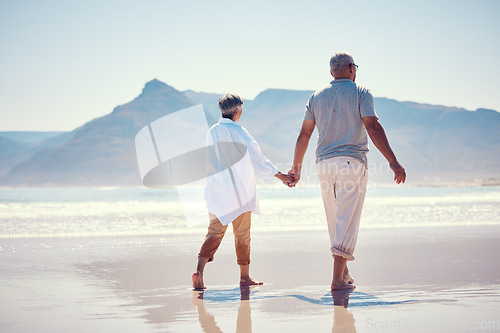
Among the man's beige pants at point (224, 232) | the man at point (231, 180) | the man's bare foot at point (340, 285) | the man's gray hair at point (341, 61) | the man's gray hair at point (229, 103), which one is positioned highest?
the man's gray hair at point (341, 61)

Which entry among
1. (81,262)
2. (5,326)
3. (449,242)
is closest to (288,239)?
(449,242)

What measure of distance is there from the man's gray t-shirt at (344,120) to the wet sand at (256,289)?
1.12 m

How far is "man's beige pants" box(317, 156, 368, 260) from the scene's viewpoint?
4070 millimetres

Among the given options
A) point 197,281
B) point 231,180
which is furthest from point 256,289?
point 231,180

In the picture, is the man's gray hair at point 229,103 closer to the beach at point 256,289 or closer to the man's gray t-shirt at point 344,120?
the man's gray t-shirt at point 344,120

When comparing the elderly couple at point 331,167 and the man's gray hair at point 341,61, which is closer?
the elderly couple at point 331,167

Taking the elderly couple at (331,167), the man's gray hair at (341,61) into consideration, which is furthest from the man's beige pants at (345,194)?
the man's gray hair at (341,61)

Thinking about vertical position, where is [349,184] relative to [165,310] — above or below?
above

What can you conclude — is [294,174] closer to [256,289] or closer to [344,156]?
[344,156]

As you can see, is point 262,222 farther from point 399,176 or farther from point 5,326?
point 5,326

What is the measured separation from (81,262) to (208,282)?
2.06 metres

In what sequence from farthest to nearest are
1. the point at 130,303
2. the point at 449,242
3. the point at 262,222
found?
1. the point at 262,222
2. the point at 449,242
3. the point at 130,303

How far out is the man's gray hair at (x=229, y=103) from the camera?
4.55 metres

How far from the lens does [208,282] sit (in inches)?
196
